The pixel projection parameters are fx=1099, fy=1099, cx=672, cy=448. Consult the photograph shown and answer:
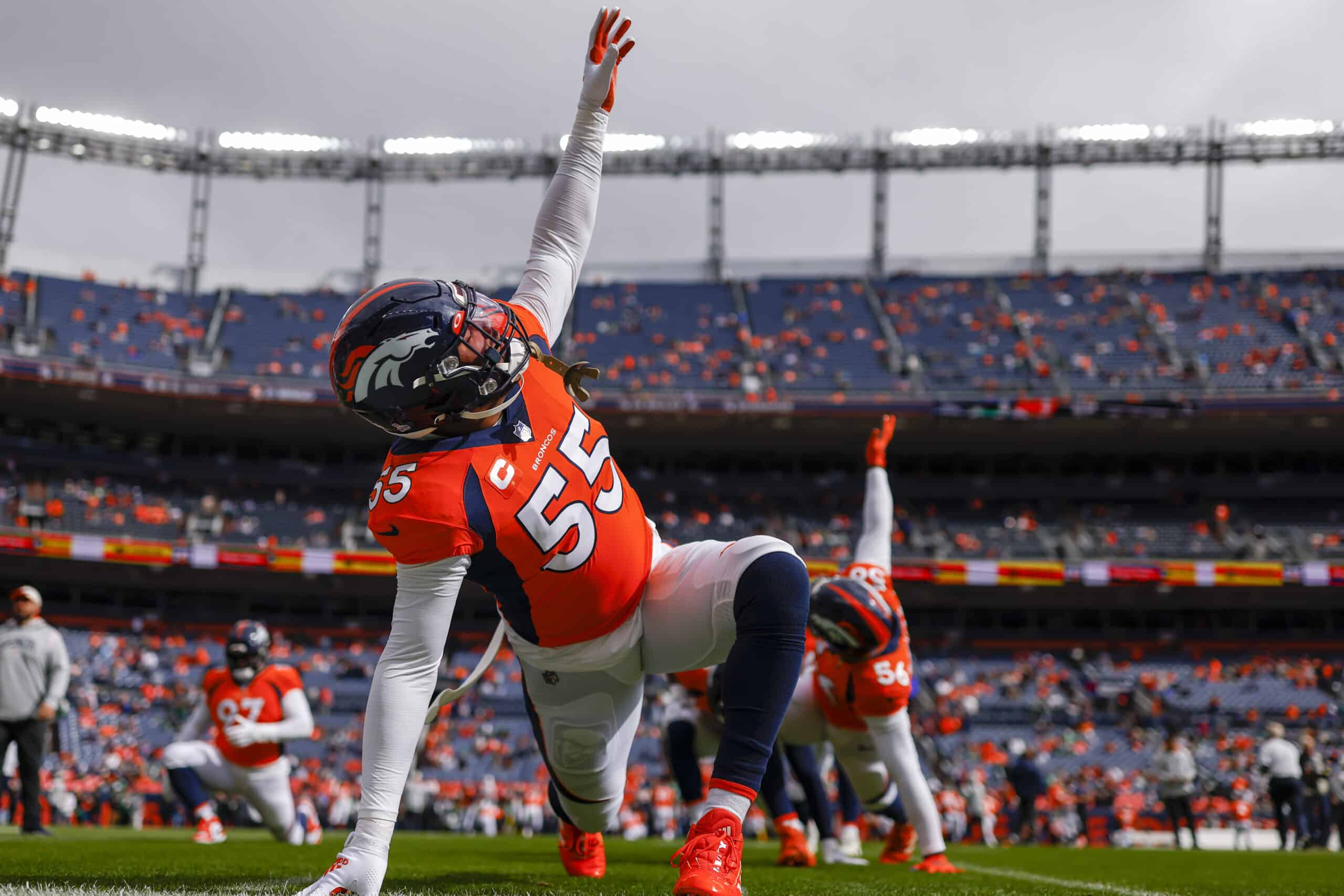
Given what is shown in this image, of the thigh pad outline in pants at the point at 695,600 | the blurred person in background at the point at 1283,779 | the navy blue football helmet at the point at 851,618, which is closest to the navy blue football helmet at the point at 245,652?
the navy blue football helmet at the point at 851,618

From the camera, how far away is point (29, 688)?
849 centimetres

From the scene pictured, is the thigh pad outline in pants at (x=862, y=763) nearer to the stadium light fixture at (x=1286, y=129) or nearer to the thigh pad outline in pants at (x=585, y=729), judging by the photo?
the thigh pad outline in pants at (x=585, y=729)

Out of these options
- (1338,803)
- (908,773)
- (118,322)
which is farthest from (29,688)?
(118,322)

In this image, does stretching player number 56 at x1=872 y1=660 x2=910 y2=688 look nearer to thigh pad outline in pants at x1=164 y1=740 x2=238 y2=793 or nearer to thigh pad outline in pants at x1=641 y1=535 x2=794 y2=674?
thigh pad outline in pants at x1=641 y1=535 x2=794 y2=674

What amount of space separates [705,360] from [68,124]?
2097 cm

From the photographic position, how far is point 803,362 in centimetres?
3294

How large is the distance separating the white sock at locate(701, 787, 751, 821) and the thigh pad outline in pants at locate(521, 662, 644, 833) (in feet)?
2.64

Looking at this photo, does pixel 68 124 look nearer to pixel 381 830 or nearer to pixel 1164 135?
pixel 1164 135

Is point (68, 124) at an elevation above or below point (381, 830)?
above

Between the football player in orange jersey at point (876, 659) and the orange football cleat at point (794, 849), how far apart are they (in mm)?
714

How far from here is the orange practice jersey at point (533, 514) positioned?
292 centimetres

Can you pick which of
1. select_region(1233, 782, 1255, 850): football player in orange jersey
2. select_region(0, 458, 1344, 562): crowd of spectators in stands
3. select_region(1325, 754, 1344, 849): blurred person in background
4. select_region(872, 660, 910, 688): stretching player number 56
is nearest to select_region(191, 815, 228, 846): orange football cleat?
select_region(872, 660, 910, 688): stretching player number 56

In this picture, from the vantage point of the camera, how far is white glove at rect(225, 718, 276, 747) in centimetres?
761

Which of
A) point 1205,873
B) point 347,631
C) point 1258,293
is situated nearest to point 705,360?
point 347,631
